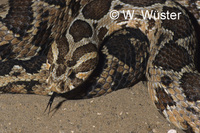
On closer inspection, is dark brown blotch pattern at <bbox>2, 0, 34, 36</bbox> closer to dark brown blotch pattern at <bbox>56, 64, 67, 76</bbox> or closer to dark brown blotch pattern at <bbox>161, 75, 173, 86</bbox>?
dark brown blotch pattern at <bbox>56, 64, 67, 76</bbox>

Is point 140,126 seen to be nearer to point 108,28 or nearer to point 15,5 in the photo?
point 108,28

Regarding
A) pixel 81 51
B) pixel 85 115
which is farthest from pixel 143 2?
pixel 85 115

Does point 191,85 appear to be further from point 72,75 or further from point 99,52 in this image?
point 72,75

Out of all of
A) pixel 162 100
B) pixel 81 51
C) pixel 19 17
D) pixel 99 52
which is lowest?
pixel 162 100

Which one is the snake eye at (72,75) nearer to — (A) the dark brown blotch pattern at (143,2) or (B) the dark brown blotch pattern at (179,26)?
(B) the dark brown blotch pattern at (179,26)

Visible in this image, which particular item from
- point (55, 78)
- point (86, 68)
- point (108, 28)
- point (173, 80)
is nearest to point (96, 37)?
point (108, 28)

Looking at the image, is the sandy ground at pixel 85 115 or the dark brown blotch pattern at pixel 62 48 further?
the dark brown blotch pattern at pixel 62 48

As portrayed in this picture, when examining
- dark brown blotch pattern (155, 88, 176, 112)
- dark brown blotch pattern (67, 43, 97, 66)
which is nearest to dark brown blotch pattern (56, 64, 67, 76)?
dark brown blotch pattern (67, 43, 97, 66)

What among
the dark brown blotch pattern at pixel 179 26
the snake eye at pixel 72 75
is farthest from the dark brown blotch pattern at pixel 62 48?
the dark brown blotch pattern at pixel 179 26
